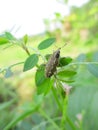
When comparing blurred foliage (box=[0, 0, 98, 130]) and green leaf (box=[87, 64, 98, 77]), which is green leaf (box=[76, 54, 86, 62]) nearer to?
blurred foliage (box=[0, 0, 98, 130])

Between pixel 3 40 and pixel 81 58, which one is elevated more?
pixel 3 40

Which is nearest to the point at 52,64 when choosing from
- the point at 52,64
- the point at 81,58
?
the point at 52,64

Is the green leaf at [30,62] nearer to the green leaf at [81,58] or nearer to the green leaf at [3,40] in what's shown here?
the green leaf at [3,40]

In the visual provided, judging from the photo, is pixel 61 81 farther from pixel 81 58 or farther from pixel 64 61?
pixel 81 58

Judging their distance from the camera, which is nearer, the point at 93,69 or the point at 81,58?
the point at 93,69

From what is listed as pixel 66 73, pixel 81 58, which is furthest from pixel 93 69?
pixel 81 58

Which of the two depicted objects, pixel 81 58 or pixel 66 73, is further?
pixel 81 58

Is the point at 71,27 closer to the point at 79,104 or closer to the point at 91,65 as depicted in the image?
the point at 79,104

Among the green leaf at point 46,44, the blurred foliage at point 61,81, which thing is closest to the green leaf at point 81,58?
the blurred foliage at point 61,81

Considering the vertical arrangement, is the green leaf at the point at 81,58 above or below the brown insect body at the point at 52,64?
below

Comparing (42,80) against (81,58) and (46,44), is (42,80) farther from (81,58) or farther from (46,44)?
(81,58)
